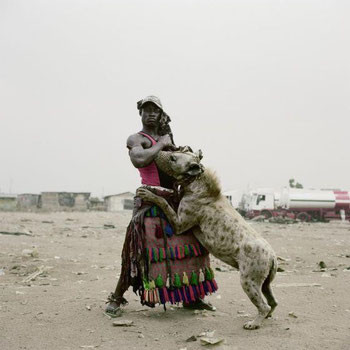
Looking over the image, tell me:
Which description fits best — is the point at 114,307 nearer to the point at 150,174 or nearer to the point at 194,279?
the point at 194,279

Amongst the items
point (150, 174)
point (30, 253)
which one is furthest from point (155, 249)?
point (30, 253)

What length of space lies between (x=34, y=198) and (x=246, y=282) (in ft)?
150

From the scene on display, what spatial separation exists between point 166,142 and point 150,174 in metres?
0.38

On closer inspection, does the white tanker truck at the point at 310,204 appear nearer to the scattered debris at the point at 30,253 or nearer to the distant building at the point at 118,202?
the distant building at the point at 118,202

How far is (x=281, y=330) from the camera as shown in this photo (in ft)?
13.3

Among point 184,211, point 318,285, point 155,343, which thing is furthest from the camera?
point 318,285

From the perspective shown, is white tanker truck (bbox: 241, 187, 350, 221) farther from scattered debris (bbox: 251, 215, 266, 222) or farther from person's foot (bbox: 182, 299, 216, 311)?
person's foot (bbox: 182, 299, 216, 311)

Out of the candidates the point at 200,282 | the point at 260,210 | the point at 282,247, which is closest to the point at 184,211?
the point at 200,282

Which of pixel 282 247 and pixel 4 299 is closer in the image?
pixel 4 299

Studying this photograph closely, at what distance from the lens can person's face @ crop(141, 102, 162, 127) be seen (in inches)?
180

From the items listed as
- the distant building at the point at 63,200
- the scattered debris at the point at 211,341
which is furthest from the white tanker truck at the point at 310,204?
the scattered debris at the point at 211,341

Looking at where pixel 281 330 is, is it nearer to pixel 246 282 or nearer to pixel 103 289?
pixel 246 282

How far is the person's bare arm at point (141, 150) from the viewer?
4.27m

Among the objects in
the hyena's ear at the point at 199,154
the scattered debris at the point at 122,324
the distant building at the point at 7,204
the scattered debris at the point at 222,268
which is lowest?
the scattered debris at the point at 222,268
